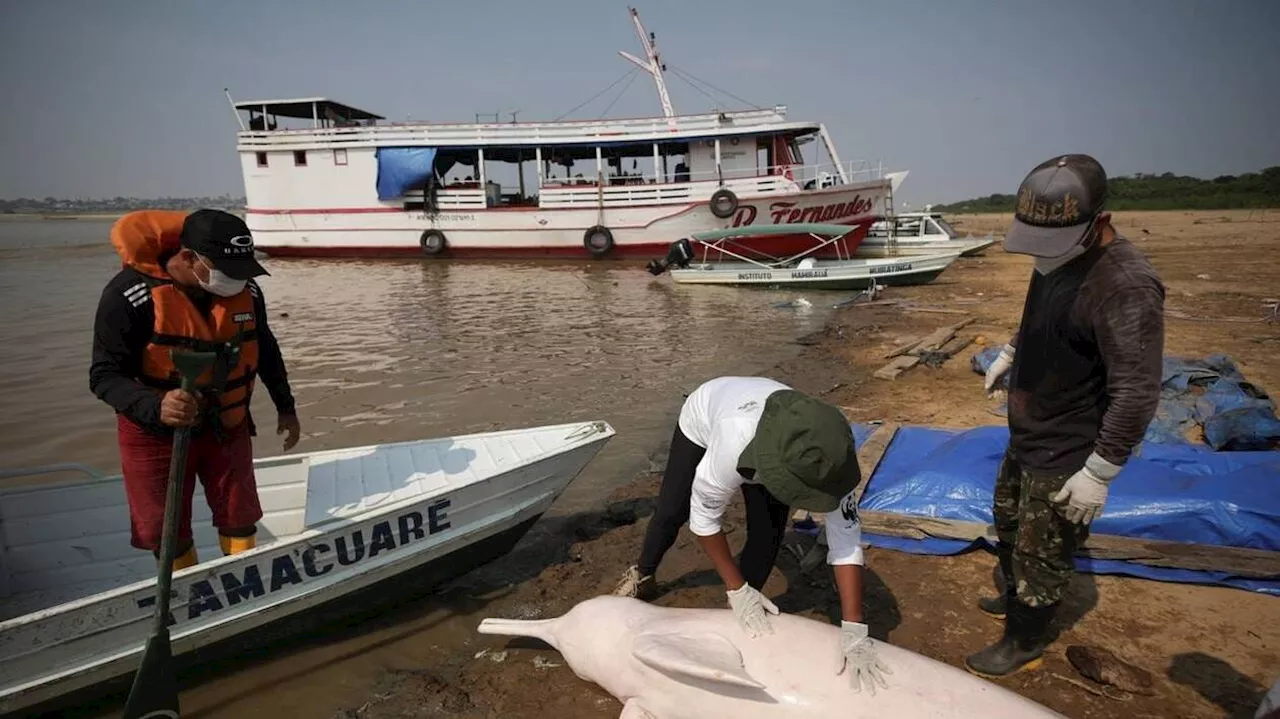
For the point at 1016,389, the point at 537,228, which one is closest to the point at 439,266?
the point at 537,228

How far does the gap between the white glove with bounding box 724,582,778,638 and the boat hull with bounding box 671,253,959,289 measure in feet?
43.8

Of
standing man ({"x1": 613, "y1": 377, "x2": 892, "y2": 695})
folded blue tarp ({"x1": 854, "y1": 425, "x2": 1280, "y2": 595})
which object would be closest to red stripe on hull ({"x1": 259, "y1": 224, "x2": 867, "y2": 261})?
folded blue tarp ({"x1": 854, "y1": 425, "x2": 1280, "y2": 595})

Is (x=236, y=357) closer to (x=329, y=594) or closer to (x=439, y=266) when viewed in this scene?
(x=329, y=594)

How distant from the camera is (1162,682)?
285cm

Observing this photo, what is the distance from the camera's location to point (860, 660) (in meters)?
2.29

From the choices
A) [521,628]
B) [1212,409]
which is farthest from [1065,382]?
[1212,409]

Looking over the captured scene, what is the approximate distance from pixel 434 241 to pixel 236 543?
20.2 metres

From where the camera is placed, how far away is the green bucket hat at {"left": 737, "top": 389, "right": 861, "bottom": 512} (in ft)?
7.29

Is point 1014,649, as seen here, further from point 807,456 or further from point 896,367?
point 896,367

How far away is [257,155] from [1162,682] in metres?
26.3

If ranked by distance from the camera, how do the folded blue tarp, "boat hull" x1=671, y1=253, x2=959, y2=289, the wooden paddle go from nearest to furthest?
the wooden paddle < the folded blue tarp < "boat hull" x1=671, y1=253, x2=959, y2=289

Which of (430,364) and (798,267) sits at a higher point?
(798,267)

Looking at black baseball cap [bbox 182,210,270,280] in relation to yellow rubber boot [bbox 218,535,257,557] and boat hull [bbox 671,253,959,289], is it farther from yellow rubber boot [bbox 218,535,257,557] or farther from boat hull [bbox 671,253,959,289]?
boat hull [bbox 671,253,959,289]

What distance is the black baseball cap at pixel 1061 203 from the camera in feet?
7.64
